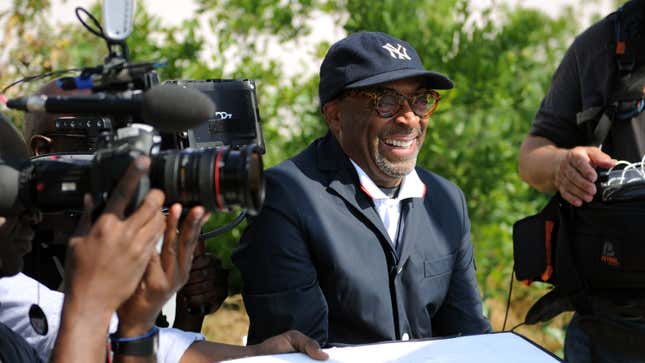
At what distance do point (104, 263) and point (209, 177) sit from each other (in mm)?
277

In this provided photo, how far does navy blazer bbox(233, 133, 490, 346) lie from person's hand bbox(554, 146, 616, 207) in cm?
43

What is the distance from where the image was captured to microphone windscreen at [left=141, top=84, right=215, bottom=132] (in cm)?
170

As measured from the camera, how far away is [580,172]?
2.61 meters

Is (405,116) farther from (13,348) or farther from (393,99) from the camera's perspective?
(13,348)

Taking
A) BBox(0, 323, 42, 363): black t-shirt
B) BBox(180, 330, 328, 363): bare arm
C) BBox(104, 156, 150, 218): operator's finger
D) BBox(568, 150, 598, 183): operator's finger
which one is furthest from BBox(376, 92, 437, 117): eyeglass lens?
BBox(0, 323, 42, 363): black t-shirt

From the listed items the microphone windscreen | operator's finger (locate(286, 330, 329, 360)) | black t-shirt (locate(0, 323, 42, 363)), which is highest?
the microphone windscreen

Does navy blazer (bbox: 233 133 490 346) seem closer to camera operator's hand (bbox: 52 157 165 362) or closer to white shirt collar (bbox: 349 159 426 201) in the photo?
white shirt collar (bbox: 349 159 426 201)

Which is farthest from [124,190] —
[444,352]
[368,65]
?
[368,65]

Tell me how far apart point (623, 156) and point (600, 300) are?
478 millimetres

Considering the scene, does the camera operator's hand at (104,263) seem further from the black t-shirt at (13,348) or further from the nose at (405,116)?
the nose at (405,116)

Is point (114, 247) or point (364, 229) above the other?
point (114, 247)

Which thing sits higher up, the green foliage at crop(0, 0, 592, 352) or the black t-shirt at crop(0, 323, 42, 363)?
the green foliage at crop(0, 0, 592, 352)

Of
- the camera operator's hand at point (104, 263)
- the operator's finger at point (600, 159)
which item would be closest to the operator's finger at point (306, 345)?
the camera operator's hand at point (104, 263)

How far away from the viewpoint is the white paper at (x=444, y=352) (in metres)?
1.88
